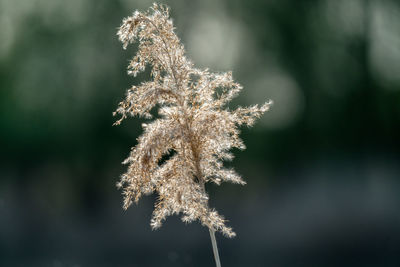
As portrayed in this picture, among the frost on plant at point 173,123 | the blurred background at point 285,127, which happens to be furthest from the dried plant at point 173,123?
the blurred background at point 285,127

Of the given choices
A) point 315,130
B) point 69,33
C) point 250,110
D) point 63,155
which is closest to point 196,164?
point 250,110

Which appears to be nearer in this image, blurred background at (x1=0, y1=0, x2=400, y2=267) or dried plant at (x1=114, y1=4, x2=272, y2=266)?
dried plant at (x1=114, y1=4, x2=272, y2=266)

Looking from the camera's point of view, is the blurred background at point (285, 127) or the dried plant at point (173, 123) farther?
the blurred background at point (285, 127)

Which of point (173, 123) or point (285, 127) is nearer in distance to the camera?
point (173, 123)

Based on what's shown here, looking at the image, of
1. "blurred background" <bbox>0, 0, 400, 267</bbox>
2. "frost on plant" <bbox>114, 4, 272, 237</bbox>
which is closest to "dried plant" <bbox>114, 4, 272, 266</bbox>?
"frost on plant" <bbox>114, 4, 272, 237</bbox>

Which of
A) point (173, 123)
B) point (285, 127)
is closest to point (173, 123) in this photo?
point (173, 123)

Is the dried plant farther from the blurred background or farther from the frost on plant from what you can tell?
the blurred background

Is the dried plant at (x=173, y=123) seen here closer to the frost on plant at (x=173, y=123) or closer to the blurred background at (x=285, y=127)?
the frost on plant at (x=173, y=123)

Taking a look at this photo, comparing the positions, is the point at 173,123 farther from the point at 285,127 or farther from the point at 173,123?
the point at 285,127
